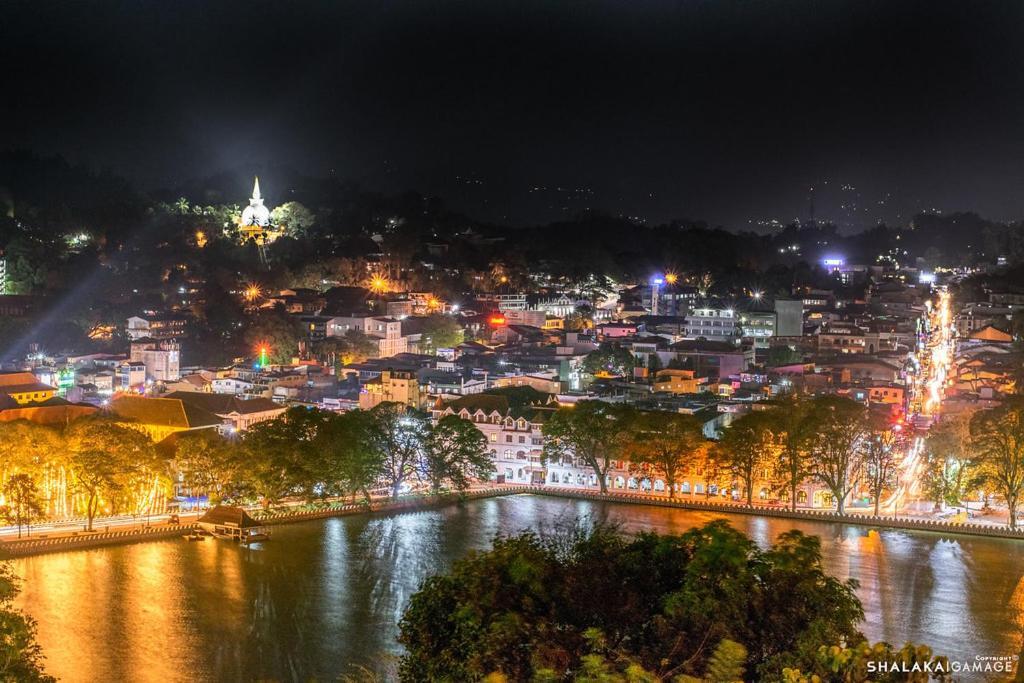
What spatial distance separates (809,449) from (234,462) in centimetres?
489

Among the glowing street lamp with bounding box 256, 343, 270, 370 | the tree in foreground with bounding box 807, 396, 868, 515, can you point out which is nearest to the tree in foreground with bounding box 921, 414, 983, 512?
the tree in foreground with bounding box 807, 396, 868, 515

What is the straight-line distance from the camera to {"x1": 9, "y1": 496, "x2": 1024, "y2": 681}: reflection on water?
661 cm

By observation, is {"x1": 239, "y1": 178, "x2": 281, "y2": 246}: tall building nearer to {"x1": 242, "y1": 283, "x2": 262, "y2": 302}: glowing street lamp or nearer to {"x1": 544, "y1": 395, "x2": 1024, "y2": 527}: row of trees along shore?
{"x1": 242, "y1": 283, "x2": 262, "y2": 302}: glowing street lamp

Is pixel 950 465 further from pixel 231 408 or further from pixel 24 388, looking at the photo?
pixel 24 388

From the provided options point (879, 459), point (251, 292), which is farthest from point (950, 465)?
point (251, 292)

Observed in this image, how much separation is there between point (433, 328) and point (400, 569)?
9.86 m

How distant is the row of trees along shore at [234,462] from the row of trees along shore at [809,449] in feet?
3.60

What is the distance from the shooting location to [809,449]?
10.5 m

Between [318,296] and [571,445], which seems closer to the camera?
[571,445]

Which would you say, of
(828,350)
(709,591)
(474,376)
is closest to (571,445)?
(474,376)

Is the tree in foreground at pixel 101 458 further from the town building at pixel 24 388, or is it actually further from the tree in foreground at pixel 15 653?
the tree in foreground at pixel 15 653

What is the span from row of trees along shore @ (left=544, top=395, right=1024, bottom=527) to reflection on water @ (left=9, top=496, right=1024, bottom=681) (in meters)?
0.62

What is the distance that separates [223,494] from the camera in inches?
388

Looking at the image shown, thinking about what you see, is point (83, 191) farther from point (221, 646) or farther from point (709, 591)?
point (709, 591)
